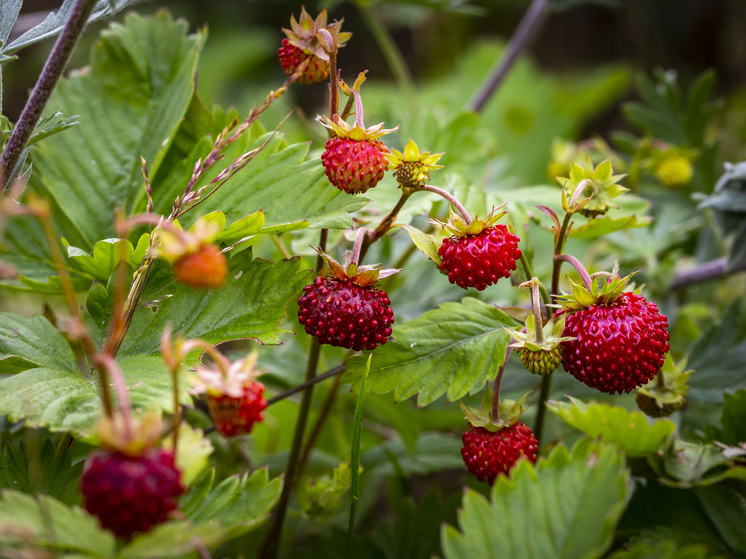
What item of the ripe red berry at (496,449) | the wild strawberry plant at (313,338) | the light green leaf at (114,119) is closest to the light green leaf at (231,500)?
the wild strawberry plant at (313,338)

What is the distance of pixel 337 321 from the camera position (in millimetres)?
684

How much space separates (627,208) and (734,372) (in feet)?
1.04

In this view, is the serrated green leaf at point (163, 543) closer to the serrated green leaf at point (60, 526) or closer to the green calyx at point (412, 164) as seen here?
the serrated green leaf at point (60, 526)

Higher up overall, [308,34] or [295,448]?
[308,34]

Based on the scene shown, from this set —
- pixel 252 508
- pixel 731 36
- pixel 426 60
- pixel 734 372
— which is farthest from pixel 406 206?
pixel 731 36

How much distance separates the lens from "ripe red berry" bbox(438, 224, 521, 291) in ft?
2.26

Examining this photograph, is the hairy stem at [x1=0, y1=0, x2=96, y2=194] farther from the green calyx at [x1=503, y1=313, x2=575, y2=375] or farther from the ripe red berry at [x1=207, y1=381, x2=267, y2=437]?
the green calyx at [x1=503, y1=313, x2=575, y2=375]

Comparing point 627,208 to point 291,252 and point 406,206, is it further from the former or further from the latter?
point 291,252

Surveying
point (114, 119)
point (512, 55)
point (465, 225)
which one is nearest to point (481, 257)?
point (465, 225)

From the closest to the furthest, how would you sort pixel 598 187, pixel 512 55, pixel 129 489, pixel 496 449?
pixel 129 489, pixel 496 449, pixel 598 187, pixel 512 55

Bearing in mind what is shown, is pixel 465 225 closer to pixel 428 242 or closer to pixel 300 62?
pixel 428 242

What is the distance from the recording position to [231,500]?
2.19 ft

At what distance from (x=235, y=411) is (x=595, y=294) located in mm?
427

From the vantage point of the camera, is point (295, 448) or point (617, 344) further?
point (295, 448)
